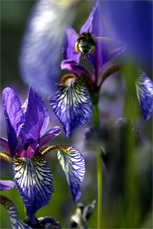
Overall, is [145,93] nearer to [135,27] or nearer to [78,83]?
[78,83]

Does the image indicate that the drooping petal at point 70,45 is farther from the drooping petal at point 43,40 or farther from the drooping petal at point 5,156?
the drooping petal at point 5,156

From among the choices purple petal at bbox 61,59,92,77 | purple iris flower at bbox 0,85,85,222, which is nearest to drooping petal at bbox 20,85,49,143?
purple iris flower at bbox 0,85,85,222

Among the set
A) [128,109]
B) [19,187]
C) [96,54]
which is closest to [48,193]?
[19,187]

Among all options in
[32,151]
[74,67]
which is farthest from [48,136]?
[74,67]

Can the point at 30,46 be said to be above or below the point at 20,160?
above

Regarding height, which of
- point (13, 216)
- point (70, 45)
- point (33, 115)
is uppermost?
point (70, 45)

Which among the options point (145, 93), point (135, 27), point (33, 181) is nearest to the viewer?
point (135, 27)

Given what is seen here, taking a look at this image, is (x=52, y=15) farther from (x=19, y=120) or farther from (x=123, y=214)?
(x=123, y=214)
